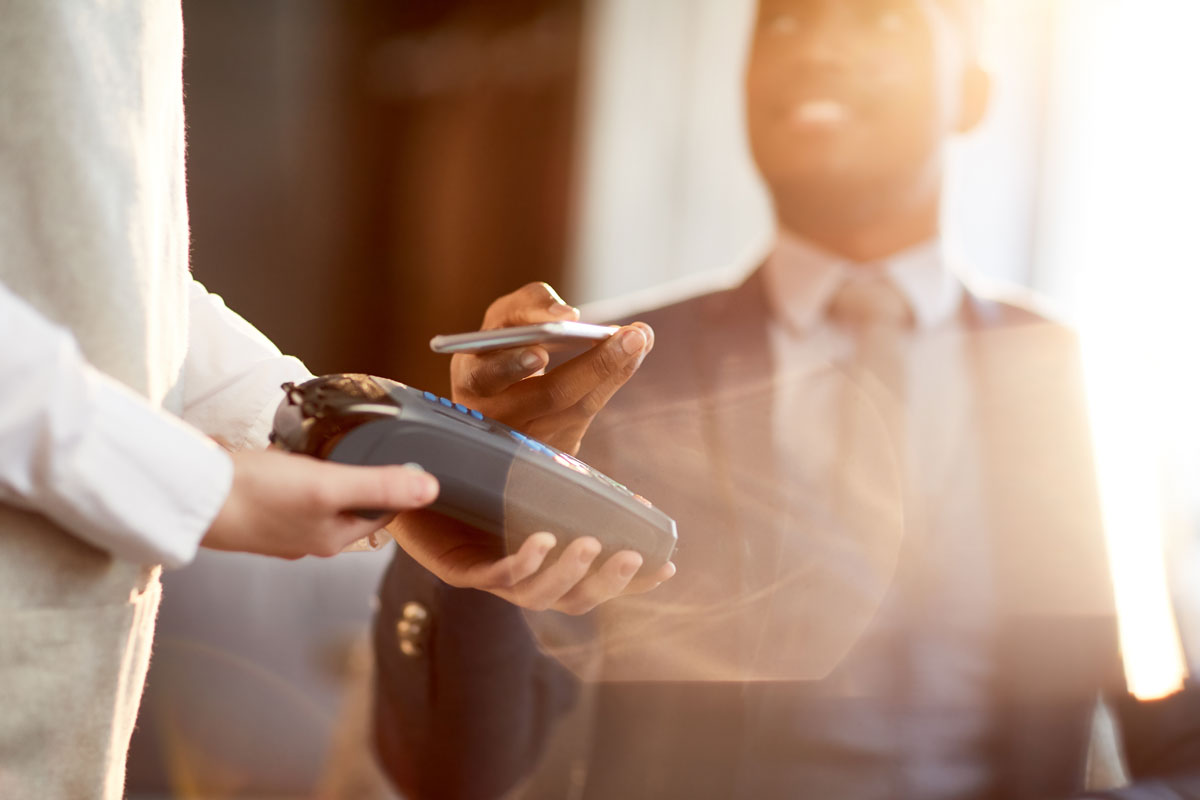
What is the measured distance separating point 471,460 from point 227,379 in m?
0.16

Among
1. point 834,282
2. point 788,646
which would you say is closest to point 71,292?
point 788,646

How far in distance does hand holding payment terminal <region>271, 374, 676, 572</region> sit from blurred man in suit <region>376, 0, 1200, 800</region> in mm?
303

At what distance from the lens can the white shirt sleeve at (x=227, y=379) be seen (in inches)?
19.1

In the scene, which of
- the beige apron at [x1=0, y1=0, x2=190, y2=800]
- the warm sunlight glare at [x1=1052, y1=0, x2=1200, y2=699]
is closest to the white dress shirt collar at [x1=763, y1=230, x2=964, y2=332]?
the warm sunlight glare at [x1=1052, y1=0, x2=1200, y2=699]

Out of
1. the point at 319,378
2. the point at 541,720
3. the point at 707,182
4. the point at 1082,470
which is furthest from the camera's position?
the point at 707,182

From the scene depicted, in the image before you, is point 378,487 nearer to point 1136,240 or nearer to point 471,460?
point 471,460

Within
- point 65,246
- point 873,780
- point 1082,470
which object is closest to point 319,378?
point 65,246

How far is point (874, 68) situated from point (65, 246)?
0.87 meters

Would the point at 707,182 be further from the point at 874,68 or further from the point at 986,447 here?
the point at 986,447

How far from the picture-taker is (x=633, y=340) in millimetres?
500

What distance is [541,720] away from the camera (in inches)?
32.0

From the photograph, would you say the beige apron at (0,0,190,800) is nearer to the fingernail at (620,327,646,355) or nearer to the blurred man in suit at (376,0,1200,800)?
the fingernail at (620,327,646,355)

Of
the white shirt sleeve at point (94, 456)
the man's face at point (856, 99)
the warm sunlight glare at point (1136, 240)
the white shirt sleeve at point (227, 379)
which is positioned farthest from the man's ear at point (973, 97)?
the white shirt sleeve at point (94, 456)

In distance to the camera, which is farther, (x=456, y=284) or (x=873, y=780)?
(x=456, y=284)
